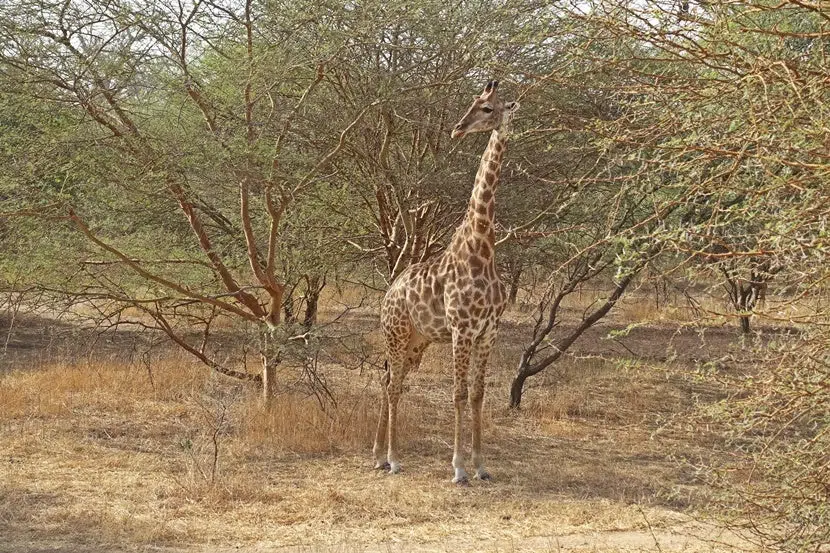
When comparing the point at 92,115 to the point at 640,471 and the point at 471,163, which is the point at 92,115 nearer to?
the point at 471,163

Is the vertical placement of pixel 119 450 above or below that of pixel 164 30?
below

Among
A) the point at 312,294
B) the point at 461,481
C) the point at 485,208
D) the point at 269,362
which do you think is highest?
the point at 485,208

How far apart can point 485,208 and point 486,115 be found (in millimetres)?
753

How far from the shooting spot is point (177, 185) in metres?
9.14

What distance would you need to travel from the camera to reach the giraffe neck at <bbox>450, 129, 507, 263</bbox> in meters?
7.75

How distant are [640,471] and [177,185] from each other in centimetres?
502

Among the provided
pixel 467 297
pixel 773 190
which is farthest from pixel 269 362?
pixel 773 190

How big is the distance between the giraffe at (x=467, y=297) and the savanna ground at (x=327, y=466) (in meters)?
0.40

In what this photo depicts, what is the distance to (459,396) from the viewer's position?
7941 millimetres

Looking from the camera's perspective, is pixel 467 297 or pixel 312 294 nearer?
pixel 467 297

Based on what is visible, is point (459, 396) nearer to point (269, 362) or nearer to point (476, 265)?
point (476, 265)

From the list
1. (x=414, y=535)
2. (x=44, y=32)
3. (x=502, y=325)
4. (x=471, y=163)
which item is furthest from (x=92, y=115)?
(x=502, y=325)

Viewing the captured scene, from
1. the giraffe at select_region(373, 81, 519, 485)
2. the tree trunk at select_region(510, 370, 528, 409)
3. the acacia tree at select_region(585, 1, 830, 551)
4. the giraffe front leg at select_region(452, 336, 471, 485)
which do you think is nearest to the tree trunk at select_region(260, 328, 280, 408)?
the giraffe at select_region(373, 81, 519, 485)

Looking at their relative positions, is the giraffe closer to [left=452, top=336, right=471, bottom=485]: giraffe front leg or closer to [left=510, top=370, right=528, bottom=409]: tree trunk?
[left=452, top=336, right=471, bottom=485]: giraffe front leg
